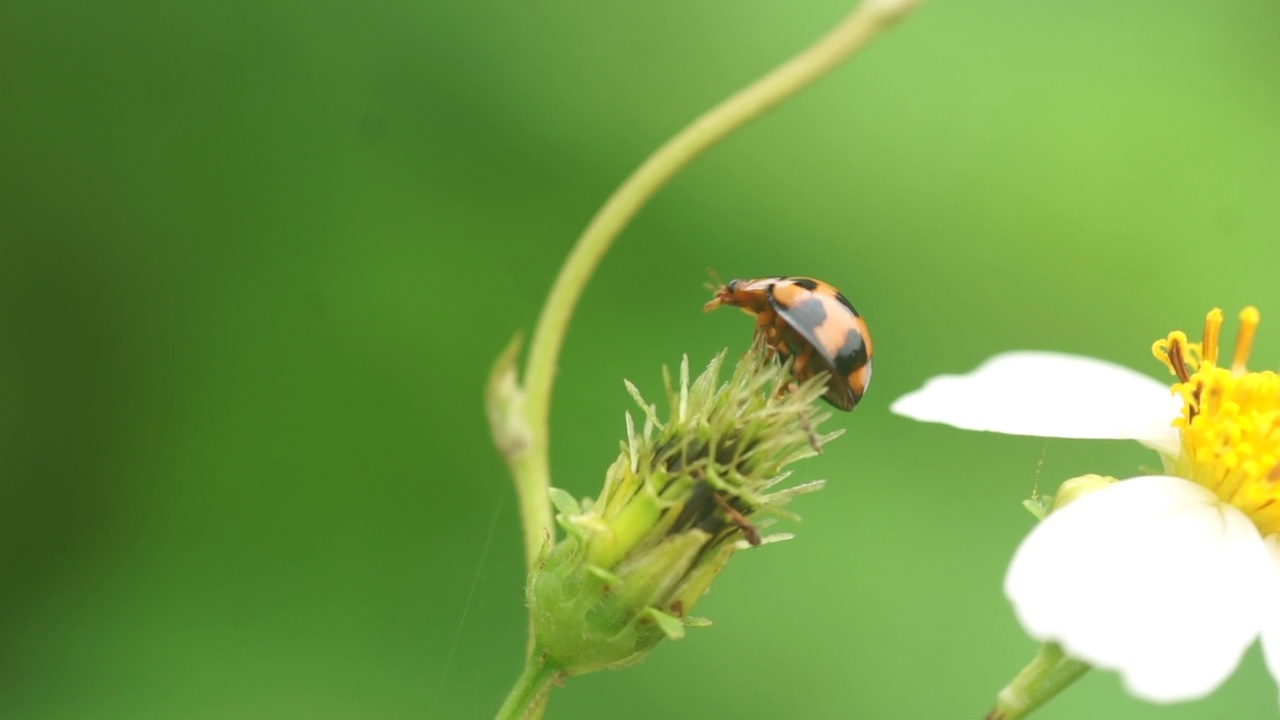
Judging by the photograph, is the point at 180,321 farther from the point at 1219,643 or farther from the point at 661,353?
the point at 1219,643

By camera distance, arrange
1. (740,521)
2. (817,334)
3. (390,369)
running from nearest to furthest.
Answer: (740,521) < (817,334) < (390,369)

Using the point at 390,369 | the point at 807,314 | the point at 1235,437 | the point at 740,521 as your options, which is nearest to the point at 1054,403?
the point at 1235,437

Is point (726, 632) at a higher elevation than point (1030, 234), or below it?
below

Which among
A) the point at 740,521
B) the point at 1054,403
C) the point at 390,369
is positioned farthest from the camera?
the point at 390,369

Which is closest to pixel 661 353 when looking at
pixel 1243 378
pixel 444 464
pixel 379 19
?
pixel 444 464

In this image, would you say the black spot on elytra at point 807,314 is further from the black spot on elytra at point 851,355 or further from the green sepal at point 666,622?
the green sepal at point 666,622

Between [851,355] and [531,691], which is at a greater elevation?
[851,355]

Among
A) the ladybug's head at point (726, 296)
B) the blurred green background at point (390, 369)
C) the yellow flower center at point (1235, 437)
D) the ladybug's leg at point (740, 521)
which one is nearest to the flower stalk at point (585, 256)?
the ladybug's leg at point (740, 521)

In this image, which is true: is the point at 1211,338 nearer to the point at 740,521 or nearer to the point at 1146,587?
the point at 1146,587
